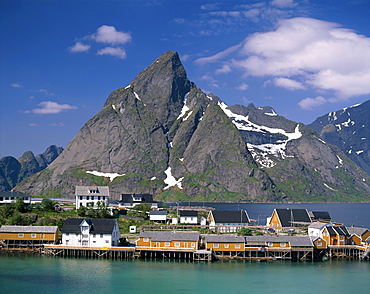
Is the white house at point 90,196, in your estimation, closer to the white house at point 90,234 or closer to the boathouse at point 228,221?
the boathouse at point 228,221

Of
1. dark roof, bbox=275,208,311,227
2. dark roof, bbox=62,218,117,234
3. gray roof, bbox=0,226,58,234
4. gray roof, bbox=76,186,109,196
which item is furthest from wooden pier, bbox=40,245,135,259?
gray roof, bbox=76,186,109,196

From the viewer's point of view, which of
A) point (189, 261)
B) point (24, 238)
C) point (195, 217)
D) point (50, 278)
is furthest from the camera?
point (195, 217)

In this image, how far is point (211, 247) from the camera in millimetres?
82750

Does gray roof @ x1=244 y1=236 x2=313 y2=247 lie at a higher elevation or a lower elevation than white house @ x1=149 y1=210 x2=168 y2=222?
lower

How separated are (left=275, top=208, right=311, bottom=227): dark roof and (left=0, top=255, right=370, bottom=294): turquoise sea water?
1063 inches

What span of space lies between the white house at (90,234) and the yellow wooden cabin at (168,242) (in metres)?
5.36

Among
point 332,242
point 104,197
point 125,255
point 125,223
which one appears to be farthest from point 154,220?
point 332,242

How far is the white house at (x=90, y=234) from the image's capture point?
276 feet

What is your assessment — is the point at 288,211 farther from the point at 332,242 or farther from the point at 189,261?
the point at 189,261

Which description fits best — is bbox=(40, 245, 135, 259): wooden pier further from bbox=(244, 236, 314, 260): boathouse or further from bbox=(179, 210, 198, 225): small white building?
bbox=(179, 210, 198, 225): small white building

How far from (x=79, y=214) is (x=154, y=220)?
19.5 m

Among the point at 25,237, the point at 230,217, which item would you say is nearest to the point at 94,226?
the point at 25,237

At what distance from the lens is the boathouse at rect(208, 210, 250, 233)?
345 ft

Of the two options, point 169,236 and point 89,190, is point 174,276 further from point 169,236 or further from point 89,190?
point 89,190
